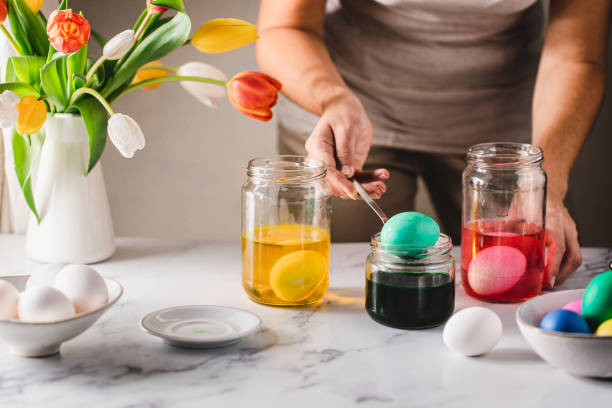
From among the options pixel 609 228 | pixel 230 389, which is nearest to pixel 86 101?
pixel 230 389

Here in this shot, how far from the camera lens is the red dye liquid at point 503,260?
96 centimetres

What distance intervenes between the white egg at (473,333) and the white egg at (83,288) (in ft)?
1.32

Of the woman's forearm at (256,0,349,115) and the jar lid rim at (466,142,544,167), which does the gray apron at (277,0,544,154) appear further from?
the jar lid rim at (466,142,544,167)

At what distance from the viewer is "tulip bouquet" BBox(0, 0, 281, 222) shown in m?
1.00

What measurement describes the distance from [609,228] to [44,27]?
1228mm

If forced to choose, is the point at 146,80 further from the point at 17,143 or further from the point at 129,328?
the point at 129,328

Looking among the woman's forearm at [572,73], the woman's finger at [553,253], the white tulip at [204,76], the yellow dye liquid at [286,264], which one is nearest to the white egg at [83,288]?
the yellow dye liquid at [286,264]

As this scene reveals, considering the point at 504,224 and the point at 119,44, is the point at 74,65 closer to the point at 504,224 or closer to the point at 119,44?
the point at 119,44

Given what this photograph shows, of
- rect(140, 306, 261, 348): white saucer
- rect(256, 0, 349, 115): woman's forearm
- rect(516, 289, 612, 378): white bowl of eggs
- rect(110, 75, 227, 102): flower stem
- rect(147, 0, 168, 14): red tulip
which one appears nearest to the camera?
rect(516, 289, 612, 378): white bowl of eggs

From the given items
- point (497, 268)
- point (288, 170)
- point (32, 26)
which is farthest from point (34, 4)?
point (497, 268)

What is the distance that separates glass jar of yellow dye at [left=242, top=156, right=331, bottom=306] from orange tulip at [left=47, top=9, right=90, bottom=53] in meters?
0.29

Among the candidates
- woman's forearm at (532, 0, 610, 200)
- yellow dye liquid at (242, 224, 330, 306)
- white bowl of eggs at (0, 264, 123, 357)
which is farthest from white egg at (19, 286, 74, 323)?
woman's forearm at (532, 0, 610, 200)

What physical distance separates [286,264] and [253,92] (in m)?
0.29

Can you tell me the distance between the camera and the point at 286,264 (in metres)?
0.92
